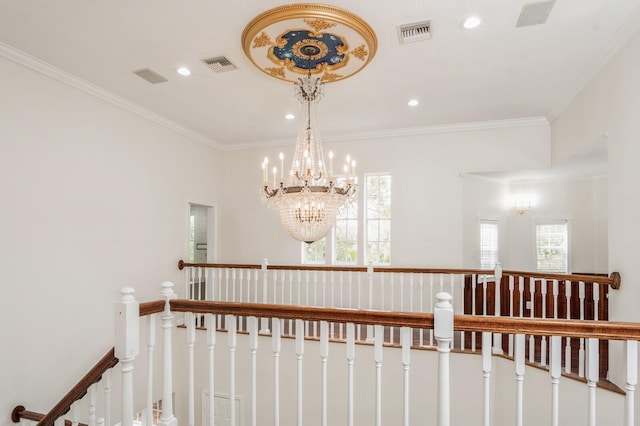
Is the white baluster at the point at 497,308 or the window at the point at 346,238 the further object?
the window at the point at 346,238

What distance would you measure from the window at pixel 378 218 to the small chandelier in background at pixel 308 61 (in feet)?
9.15

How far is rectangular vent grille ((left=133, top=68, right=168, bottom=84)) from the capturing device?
13.0ft

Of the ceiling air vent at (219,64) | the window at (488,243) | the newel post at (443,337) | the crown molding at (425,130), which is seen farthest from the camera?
the window at (488,243)

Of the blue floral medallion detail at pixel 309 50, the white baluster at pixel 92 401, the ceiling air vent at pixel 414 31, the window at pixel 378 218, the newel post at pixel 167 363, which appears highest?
the ceiling air vent at pixel 414 31

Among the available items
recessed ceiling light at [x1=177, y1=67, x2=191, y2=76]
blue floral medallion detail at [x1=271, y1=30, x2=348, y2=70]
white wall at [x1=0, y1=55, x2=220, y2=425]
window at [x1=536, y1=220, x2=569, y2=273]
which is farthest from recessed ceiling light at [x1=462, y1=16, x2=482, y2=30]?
window at [x1=536, y1=220, x2=569, y2=273]

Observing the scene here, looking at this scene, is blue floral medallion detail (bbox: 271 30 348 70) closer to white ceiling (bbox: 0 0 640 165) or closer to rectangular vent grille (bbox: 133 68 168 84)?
white ceiling (bbox: 0 0 640 165)

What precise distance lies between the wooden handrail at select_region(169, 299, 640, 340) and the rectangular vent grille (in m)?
3.24

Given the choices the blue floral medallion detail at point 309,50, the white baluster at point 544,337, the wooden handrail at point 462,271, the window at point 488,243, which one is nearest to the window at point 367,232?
the wooden handrail at point 462,271

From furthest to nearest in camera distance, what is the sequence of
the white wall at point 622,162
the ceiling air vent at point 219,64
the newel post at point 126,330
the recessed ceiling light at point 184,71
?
the recessed ceiling light at point 184,71 → the ceiling air vent at point 219,64 → the white wall at point 622,162 → the newel post at point 126,330

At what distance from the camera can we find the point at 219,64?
378cm

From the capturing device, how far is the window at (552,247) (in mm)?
7156

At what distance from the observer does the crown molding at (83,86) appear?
139 inches

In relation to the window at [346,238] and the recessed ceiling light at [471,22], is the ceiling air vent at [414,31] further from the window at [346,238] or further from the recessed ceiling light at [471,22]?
the window at [346,238]

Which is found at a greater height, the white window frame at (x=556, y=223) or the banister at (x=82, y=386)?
the white window frame at (x=556, y=223)
